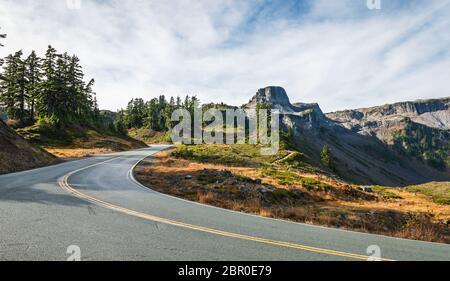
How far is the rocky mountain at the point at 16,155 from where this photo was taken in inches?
982

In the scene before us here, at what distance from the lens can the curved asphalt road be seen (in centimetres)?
684

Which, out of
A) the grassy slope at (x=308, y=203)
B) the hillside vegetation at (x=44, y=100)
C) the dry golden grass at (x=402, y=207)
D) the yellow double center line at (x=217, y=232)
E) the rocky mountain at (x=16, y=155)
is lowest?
the dry golden grass at (x=402, y=207)

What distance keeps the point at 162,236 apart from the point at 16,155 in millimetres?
26420

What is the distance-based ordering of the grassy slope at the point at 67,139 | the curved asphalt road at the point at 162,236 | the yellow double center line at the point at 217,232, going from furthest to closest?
1. the grassy slope at the point at 67,139
2. the yellow double center line at the point at 217,232
3. the curved asphalt road at the point at 162,236

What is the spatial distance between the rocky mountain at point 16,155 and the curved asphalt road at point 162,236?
15.0 meters

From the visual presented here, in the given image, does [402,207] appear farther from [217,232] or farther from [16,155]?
[16,155]

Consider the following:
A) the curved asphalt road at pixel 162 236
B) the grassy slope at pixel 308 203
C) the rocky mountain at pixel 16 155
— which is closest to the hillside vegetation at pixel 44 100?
the rocky mountain at pixel 16 155

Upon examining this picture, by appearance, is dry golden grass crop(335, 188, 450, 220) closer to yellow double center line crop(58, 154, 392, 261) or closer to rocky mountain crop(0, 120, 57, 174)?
yellow double center line crop(58, 154, 392, 261)

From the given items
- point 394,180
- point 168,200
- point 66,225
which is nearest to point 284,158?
point 168,200

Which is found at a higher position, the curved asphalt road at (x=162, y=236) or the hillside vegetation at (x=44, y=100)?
the hillside vegetation at (x=44, y=100)

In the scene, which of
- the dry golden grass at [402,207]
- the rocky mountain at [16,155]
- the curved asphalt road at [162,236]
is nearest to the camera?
the curved asphalt road at [162,236]

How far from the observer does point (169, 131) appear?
119m

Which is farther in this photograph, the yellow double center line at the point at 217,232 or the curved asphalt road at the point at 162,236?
the yellow double center line at the point at 217,232

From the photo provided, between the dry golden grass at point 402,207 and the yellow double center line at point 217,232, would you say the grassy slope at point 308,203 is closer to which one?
the dry golden grass at point 402,207
